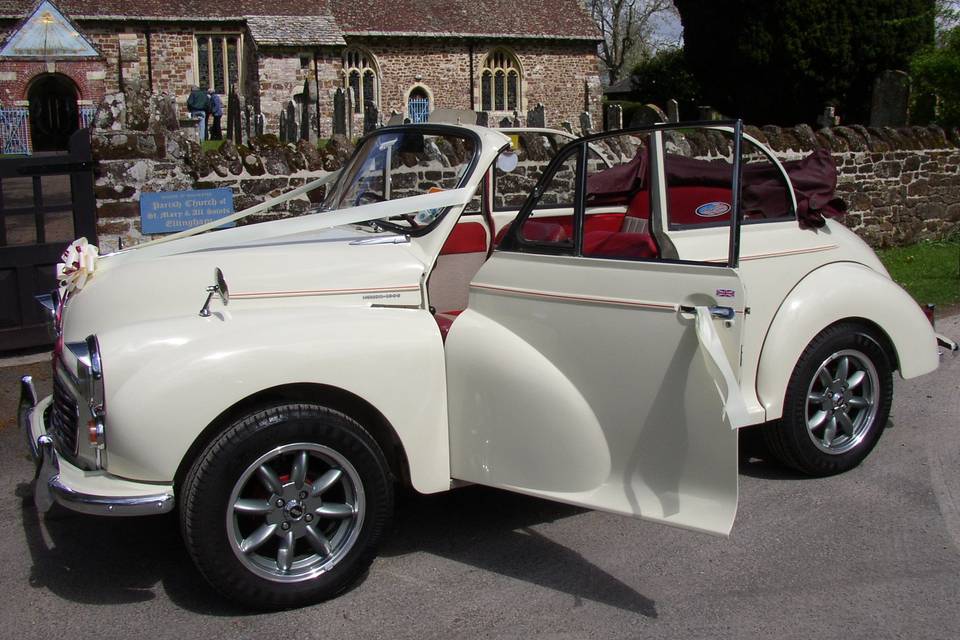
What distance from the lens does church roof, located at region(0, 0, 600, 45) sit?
36406mm

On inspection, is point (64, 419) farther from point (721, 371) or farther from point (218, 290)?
point (721, 371)

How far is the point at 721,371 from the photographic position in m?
3.55

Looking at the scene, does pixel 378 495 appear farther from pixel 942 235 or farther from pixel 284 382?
Result: pixel 942 235

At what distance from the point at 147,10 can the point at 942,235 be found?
3287 cm

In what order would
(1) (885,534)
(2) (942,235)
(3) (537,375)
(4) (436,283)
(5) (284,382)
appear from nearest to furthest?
(5) (284,382), (3) (537,375), (1) (885,534), (4) (436,283), (2) (942,235)

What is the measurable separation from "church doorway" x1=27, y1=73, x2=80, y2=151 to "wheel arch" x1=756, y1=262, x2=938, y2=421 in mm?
35767

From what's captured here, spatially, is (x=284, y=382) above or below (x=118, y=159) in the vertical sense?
below

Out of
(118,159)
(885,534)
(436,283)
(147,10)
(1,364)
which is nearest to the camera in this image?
(885,534)

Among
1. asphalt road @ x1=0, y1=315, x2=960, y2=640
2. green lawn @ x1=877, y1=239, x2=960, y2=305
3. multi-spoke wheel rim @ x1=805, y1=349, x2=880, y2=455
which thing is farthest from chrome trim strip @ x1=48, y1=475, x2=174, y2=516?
green lawn @ x1=877, y1=239, x2=960, y2=305

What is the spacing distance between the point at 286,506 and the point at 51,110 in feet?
122

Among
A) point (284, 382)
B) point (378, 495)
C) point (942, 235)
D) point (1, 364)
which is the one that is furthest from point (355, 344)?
point (942, 235)

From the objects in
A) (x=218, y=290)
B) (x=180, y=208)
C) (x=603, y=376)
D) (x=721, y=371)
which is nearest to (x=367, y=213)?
(x=218, y=290)

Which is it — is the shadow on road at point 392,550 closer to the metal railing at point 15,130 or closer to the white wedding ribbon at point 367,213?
the white wedding ribbon at point 367,213

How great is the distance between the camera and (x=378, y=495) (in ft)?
12.6
